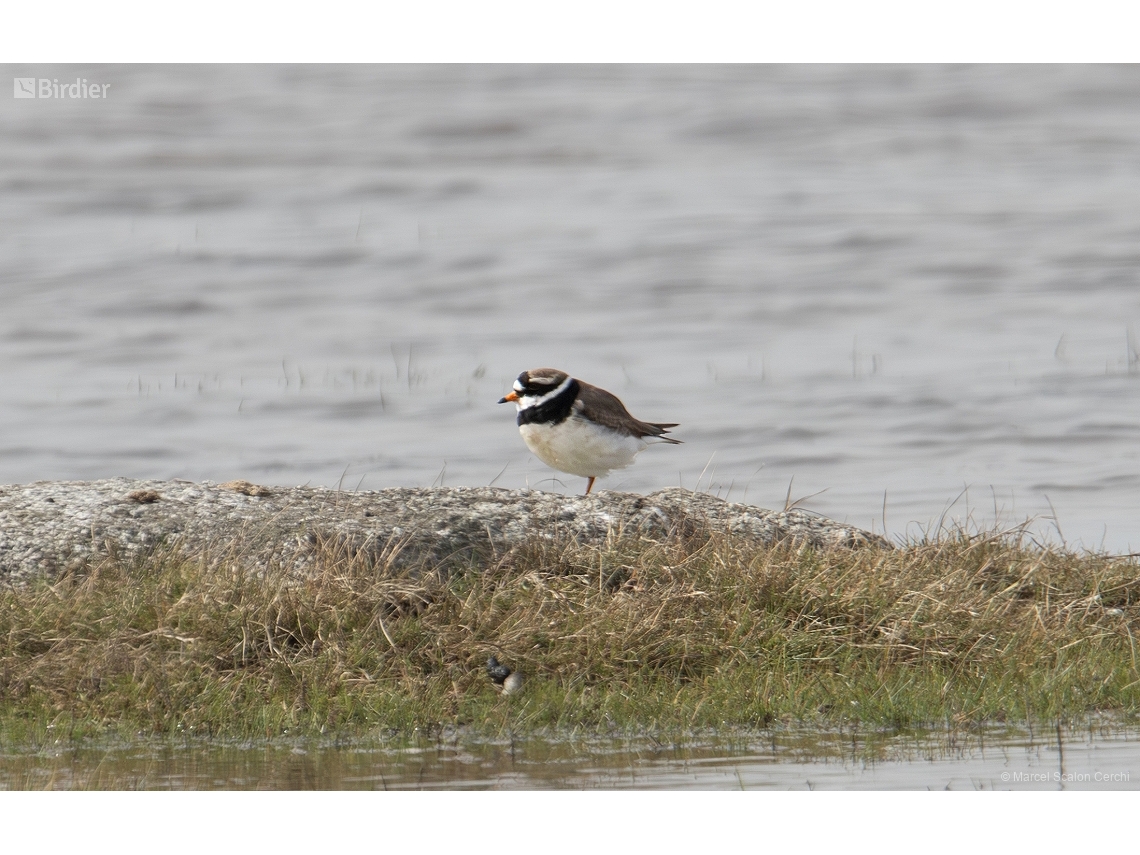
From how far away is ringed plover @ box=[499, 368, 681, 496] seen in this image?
9.66 meters

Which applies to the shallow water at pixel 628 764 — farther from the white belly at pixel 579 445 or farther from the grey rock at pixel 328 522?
the white belly at pixel 579 445

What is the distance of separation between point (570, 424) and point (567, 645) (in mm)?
2285

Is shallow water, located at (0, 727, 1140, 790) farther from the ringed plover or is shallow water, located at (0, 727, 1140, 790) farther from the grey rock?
the ringed plover

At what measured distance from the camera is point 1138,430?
50.6ft

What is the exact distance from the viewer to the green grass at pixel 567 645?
23.2ft

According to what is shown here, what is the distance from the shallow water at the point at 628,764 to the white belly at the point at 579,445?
3.13 metres

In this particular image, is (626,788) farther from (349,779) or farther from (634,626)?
(634,626)

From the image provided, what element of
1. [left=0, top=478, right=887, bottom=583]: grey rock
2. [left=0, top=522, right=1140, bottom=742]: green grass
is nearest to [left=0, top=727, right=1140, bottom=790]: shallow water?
[left=0, top=522, right=1140, bottom=742]: green grass

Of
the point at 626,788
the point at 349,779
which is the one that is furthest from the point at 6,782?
the point at 626,788

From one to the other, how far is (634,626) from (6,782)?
10.2ft

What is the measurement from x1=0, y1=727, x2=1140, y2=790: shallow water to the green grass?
229 mm

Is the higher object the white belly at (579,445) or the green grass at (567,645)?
the white belly at (579,445)

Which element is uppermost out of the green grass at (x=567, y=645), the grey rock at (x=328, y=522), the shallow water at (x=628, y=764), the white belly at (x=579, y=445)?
the white belly at (x=579, y=445)

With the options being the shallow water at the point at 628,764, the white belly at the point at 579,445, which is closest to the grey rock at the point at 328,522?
the white belly at the point at 579,445
